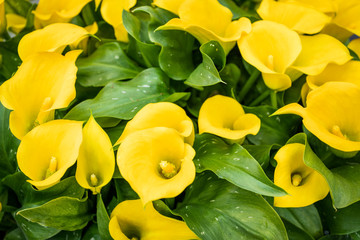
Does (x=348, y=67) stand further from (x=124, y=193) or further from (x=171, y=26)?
(x=124, y=193)

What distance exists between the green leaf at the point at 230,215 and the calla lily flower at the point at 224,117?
0.10 meters

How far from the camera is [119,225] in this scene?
67 cm

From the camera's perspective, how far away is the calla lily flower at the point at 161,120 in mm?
630

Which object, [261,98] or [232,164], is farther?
[261,98]

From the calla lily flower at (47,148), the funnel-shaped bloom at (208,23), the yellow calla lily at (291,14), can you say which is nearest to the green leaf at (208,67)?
the funnel-shaped bloom at (208,23)

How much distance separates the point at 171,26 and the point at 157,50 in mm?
121

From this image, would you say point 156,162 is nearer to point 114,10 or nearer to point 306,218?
point 306,218

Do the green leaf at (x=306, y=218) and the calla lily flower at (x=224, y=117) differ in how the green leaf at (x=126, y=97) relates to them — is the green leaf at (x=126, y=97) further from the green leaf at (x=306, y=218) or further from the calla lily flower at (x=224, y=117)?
the green leaf at (x=306, y=218)

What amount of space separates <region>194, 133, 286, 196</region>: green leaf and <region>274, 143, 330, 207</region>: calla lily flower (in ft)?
0.18

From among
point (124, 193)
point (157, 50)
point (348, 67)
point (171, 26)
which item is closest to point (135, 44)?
point (157, 50)

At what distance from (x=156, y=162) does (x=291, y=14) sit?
1.46 ft

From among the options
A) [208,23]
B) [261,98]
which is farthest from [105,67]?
[261,98]

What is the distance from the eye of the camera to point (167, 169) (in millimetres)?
598

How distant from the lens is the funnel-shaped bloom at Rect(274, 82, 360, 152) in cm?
64
